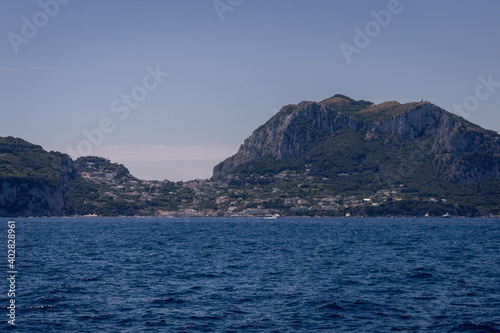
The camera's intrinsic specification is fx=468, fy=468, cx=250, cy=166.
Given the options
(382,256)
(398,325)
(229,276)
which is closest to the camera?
(398,325)

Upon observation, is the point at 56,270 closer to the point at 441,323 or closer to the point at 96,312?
the point at 96,312

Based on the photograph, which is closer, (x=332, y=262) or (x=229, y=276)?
(x=229, y=276)

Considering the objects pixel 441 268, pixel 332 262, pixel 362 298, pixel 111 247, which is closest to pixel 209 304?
pixel 362 298

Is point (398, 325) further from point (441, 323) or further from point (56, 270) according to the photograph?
point (56, 270)

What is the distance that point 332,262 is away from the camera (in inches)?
2119

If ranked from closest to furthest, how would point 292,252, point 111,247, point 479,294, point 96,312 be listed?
point 96,312 → point 479,294 → point 292,252 → point 111,247

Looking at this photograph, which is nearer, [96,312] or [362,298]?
[96,312]

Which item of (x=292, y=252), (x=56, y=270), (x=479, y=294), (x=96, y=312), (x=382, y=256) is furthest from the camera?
(x=292, y=252)

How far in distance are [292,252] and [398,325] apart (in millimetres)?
37820

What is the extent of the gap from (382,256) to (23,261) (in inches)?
1705

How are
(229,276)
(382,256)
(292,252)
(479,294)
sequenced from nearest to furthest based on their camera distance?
(479,294), (229,276), (382,256), (292,252)

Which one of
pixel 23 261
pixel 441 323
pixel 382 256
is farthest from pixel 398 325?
pixel 23 261

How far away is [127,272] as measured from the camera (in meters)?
46.0

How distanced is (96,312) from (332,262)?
3068cm
